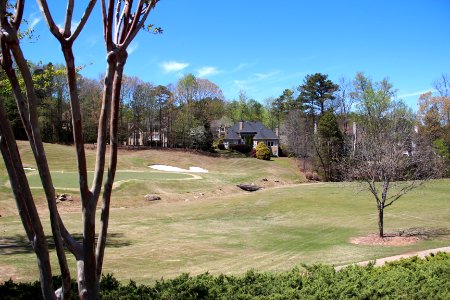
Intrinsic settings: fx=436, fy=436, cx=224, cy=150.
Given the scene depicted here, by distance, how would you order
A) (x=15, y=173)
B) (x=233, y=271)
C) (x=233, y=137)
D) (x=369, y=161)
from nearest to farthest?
(x=15, y=173), (x=233, y=271), (x=369, y=161), (x=233, y=137)

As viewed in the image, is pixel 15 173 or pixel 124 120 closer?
pixel 15 173

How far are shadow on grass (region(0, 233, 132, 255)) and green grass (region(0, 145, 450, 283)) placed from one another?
0.15 feet

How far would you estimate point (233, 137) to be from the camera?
302 ft

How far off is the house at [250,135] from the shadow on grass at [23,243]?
6939cm

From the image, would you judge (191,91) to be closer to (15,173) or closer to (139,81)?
(139,81)

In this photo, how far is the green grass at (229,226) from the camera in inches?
544

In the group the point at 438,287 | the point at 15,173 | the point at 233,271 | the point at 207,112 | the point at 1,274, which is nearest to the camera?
the point at 15,173

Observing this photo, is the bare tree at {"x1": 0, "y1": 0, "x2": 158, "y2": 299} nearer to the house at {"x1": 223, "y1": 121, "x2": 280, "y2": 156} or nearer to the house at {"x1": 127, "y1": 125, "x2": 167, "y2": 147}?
the house at {"x1": 127, "y1": 125, "x2": 167, "y2": 147}

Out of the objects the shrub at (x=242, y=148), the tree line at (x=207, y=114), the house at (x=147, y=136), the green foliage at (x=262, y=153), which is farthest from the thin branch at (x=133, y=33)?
the shrub at (x=242, y=148)

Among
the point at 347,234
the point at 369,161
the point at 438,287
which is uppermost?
the point at 369,161

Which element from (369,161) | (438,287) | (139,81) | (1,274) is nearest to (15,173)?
(438,287)

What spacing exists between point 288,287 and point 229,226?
1646cm

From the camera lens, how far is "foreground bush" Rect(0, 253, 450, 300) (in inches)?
231

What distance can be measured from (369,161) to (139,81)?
60482mm
